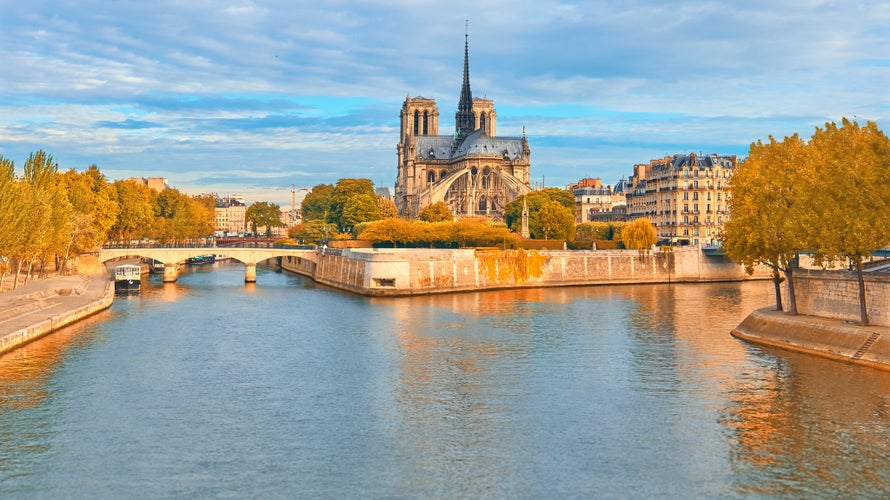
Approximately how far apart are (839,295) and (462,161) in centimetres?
12159

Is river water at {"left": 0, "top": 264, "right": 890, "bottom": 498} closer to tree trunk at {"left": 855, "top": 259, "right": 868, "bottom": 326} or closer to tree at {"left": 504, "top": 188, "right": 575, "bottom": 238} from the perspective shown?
tree trunk at {"left": 855, "top": 259, "right": 868, "bottom": 326}

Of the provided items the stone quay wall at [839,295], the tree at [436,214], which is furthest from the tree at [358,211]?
the stone quay wall at [839,295]

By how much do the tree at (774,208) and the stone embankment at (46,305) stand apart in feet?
112

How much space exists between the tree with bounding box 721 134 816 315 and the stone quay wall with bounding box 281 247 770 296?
3144 cm

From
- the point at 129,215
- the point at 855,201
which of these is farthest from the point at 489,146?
the point at 855,201

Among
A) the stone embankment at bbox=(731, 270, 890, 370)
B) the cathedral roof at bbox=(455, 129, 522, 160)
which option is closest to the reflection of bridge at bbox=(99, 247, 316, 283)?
the stone embankment at bbox=(731, 270, 890, 370)

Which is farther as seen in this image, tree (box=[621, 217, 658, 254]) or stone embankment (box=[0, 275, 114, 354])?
tree (box=[621, 217, 658, 254])

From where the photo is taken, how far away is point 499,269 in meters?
83.1

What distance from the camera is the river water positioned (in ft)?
81.8

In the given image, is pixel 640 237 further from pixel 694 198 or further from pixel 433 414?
pixel 433 414

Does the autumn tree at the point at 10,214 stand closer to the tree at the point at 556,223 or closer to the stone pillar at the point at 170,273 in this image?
the stone pillar at the point at 170,273

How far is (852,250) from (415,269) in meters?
42.0

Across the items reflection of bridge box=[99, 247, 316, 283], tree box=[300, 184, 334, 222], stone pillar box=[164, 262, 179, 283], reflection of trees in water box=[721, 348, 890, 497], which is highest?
tree box=[300, 184, 334, 222]

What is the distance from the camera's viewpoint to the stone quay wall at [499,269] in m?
75.8
